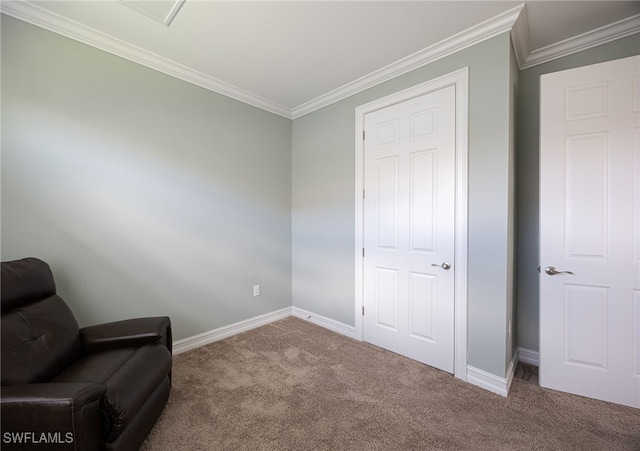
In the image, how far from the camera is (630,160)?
68.4 inches

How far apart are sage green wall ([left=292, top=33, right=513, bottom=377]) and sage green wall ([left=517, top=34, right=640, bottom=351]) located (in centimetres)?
56

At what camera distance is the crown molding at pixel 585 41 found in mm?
1884

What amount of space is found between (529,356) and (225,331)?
2.94 m

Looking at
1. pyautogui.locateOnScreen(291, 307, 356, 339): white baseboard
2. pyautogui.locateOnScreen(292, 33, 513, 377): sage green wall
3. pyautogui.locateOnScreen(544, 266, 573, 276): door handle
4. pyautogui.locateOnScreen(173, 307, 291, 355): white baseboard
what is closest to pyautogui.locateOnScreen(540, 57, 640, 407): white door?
pyautogui.locateOnScreen(544, 266, 573, 276): door handle

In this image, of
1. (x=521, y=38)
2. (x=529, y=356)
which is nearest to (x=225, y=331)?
(x=529, y=356)

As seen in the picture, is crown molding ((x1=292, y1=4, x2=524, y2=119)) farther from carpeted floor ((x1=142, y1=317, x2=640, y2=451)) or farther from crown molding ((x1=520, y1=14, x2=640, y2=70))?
carpeted floor ((x1=142, y1=317, x2=640, y2=451))

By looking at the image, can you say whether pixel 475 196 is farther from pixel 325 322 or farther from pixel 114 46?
pixel 114 46

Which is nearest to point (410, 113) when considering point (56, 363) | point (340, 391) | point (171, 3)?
point (171, 3)

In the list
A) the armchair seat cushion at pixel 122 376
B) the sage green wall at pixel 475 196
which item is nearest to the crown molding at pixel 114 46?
the sage green wall at pixel 475 196

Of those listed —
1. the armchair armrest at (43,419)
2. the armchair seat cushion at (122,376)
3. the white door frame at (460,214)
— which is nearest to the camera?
the armchair armrest at (43,419)

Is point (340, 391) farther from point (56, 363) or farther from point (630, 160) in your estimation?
point (630, 160)

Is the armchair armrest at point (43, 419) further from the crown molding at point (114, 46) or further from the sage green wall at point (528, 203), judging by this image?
the sage green wall at point (528, 203)

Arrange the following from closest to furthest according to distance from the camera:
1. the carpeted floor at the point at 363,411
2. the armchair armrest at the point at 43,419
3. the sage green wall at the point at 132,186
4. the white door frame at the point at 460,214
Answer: the armchair armrest at the point at 43,419
the carpeted floor at the point at 363,411
the sage green wall at the point at 132,186
the white door frame at the point at 460,214

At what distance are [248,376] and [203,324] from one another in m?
0.86
